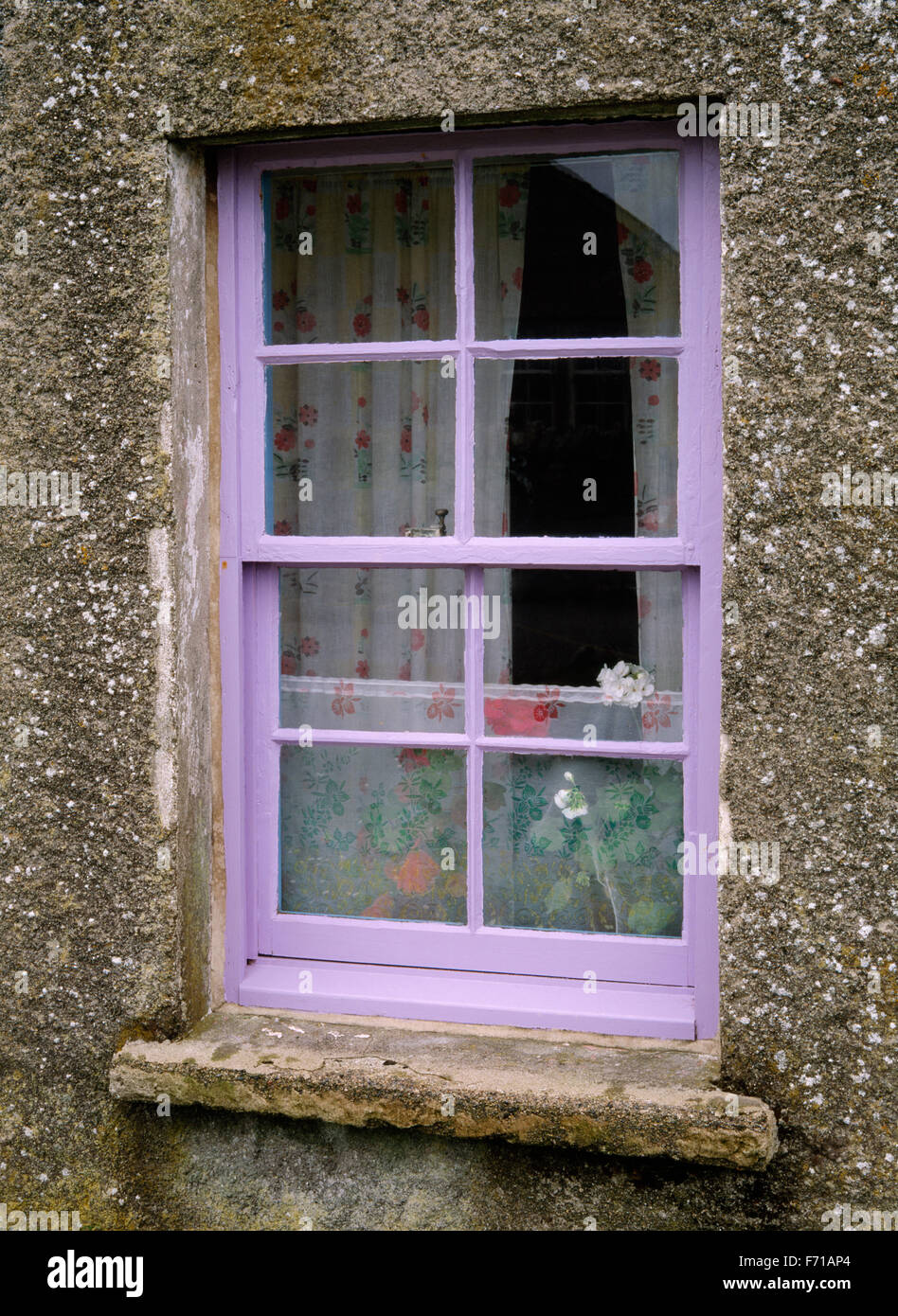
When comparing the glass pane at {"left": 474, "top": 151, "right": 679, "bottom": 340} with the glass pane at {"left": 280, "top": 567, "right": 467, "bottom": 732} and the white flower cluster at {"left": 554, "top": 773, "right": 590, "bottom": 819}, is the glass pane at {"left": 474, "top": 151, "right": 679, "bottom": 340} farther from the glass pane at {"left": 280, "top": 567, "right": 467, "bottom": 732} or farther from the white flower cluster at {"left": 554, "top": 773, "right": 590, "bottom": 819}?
the white flower cluster at {"left": 554, "top": 773, "right": 590, "bottom": 819}

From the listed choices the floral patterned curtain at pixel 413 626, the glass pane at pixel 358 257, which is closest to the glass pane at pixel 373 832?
the floral patterned curtain at pixel 413 626

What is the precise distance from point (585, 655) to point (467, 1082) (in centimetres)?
91

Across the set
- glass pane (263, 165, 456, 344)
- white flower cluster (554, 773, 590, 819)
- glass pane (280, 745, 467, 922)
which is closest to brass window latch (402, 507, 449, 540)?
glass pane (263, 165, 456, 344)

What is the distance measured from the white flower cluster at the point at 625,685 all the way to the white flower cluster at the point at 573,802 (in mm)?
193

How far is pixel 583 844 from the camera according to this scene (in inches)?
90.3

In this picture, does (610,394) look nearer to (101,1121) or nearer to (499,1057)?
(499,1057)

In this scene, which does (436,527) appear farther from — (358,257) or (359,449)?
(358,257)

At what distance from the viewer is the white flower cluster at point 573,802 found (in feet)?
7.50

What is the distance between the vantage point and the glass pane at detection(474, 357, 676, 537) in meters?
2.21

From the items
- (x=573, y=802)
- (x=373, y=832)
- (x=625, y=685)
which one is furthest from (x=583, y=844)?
(x=373, y=832)

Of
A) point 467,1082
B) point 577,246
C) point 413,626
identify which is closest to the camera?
point 467,1082

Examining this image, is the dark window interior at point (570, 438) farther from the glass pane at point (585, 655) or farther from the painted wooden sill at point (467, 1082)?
the painted wooden sill at point (467, 1082)
